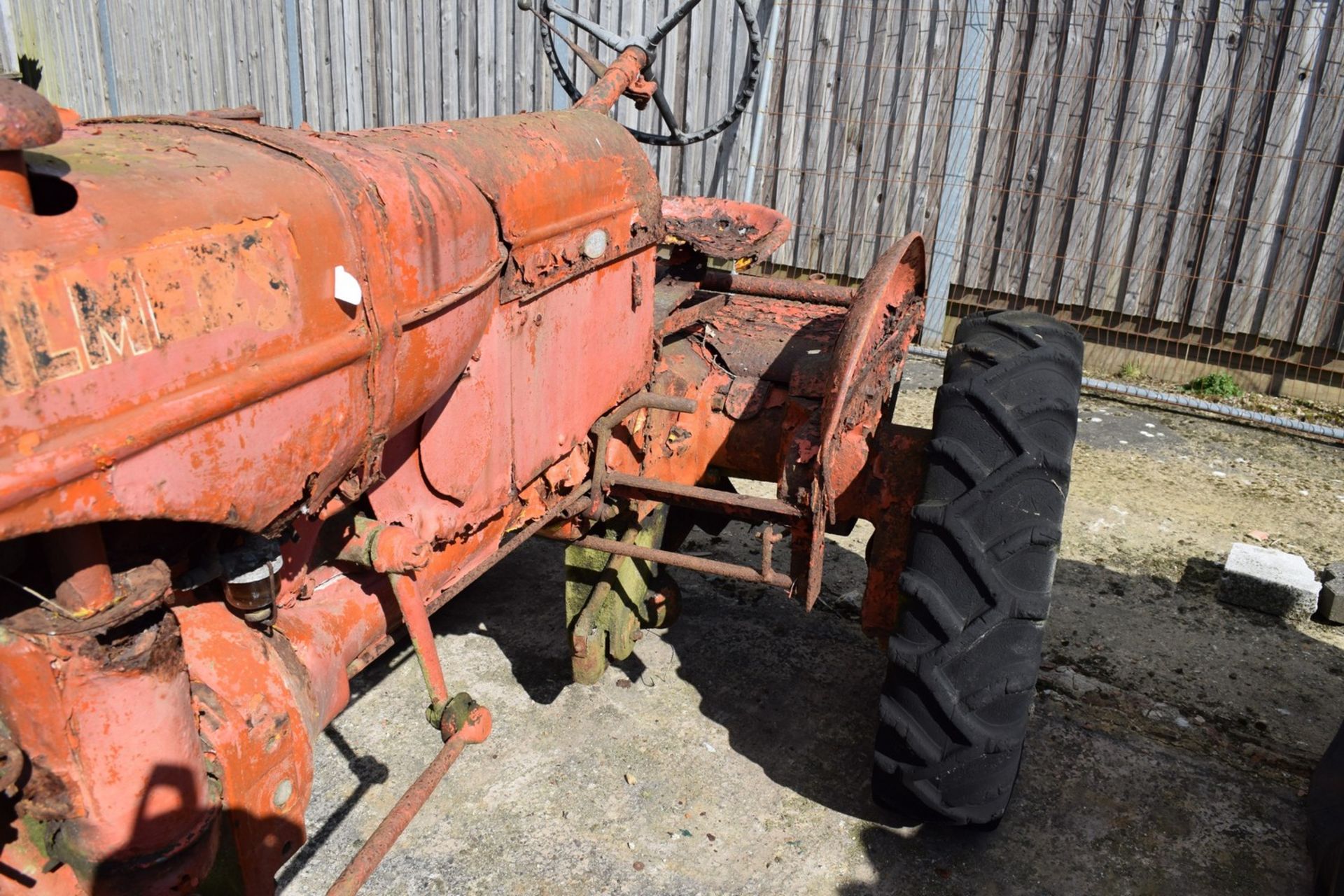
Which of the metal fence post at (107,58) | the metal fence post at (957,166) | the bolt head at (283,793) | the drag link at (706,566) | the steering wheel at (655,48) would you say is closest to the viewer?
the bolt head at (283,793)

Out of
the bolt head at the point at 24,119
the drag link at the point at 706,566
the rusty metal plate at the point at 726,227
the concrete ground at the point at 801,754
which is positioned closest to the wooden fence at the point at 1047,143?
the concrete ground at the point at 801,754

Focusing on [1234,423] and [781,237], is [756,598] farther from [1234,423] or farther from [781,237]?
[1234,423]

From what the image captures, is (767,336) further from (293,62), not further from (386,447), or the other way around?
(293,62)

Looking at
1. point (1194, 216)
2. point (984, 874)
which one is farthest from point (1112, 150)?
point (984, 874)

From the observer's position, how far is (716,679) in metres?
3.18

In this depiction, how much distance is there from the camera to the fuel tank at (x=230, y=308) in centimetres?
106

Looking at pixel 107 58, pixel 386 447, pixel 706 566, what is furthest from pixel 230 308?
pixel 107 58

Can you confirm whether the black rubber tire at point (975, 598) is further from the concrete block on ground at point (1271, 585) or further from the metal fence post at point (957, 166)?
the metal fence post at point (957, 166)

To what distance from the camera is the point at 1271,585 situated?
3.64 metres

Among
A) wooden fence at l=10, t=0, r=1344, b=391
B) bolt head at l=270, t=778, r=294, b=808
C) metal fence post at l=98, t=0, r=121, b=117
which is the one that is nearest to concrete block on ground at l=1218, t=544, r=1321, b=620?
wooden fence at l=10, t=0, r=1344, b=391

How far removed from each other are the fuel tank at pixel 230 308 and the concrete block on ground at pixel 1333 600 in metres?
3.22

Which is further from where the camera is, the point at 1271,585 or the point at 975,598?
the point at 1271,585

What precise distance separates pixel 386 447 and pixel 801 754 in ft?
5.22

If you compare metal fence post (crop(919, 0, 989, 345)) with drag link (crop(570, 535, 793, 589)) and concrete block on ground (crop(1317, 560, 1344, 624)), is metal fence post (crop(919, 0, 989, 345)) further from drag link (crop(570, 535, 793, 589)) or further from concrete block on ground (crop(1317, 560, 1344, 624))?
drag link (crop(570, 535, 793, 589))
